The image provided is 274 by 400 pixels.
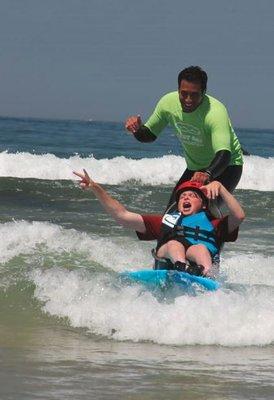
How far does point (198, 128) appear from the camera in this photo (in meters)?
7.30

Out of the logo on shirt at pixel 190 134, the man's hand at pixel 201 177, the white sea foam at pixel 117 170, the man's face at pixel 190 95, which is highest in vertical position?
the white sea foam at pixel 117 170

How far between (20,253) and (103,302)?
3056 millimetres

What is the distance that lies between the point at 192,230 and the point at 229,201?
334 millimetres

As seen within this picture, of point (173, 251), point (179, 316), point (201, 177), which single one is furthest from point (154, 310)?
point (201, 177)

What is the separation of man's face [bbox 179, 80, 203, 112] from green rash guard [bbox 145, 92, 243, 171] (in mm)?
61

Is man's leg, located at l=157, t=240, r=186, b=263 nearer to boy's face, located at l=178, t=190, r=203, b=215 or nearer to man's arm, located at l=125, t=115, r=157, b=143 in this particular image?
boy's face, located at l=178, t=190, r=203, b=215

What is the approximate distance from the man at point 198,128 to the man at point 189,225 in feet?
0.56

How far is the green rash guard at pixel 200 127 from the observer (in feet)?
23.6

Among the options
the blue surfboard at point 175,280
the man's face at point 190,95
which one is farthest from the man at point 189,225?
the man's face at point 190,95

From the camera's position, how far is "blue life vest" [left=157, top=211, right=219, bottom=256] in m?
7.01

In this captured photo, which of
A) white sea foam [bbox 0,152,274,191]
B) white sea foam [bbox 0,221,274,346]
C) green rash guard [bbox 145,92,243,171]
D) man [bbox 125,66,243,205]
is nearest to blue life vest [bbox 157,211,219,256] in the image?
man [bbox 125,66,243,205]

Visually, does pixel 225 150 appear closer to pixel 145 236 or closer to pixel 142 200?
pixel 145 236

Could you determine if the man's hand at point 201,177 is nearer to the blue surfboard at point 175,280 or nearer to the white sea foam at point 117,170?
the blue surfboard at point 175,280

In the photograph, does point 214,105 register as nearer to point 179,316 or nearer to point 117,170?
point 179,316
